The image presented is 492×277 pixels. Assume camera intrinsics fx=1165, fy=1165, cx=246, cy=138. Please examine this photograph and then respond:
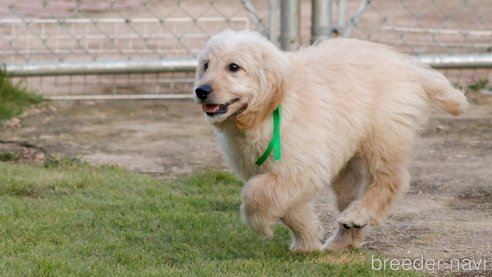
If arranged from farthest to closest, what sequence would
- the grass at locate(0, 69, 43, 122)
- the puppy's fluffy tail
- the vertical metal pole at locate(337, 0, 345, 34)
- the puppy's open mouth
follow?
the grass at locate(0, 69, 43, 122)
the vertical metal pole at locate(337, 0, 345, 34)
the puppy's fluffy tail
the puppy's open mouth

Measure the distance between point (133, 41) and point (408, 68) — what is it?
623 cm

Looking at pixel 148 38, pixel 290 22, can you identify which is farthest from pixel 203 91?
pixel 148 38

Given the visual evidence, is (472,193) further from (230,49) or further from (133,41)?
(133,41)

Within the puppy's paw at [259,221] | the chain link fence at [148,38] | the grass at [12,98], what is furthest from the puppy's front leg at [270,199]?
the grass at [12,98]

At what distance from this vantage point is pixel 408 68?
17.4 ft

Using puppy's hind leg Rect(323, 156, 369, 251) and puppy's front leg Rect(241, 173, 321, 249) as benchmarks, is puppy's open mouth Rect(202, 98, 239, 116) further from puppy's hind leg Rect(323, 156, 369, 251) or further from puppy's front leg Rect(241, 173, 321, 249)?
puppy's hind leg Rect(323, 156, 369, 251)

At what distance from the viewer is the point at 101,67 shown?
793 centimetres

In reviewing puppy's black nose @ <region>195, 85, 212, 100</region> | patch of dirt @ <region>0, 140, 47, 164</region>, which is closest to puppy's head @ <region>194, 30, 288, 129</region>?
puppy's black nose @ <region>195, 85, 212, 100</region>

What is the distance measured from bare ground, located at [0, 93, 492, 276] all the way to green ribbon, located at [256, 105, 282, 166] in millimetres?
675

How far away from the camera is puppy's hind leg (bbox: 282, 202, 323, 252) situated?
491cm

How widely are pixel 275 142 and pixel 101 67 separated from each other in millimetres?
3378

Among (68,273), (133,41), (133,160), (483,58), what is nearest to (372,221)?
(68,273)

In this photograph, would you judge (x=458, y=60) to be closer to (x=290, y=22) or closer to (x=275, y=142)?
(x=290, y=22)

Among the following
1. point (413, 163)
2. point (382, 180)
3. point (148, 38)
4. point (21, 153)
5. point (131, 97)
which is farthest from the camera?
point (148, 38)
